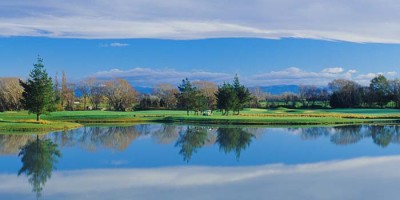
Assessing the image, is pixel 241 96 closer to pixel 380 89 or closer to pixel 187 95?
pixel 187 95

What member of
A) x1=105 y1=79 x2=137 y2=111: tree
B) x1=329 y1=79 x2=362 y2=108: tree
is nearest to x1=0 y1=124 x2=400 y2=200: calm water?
x1=105 y1=79 x2=137 y2=111: tree

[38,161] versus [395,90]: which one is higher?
[395,90]

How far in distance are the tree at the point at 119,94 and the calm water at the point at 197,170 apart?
8274 centimetres

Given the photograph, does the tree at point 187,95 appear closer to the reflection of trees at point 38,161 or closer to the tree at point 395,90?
the reflection of trees at point 38,161

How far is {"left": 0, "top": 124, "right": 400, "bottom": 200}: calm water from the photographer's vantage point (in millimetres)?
17625

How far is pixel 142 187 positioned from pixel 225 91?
2488 inches

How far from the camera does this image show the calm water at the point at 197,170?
1762 cm

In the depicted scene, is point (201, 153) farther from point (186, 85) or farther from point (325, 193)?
point (186, 85)

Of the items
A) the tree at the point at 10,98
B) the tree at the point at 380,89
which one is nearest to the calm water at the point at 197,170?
the tree at the point at 10,98

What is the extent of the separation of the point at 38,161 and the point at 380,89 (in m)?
116

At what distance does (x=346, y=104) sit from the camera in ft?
404

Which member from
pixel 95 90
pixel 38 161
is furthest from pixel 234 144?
pixel 95 90

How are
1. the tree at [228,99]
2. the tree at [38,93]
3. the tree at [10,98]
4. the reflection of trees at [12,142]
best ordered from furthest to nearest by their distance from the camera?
the tree at [10,98]
the tree at [228,99]
the tree at [38,93]
the reflection of trees at [12,142]

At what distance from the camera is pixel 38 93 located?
56562 millimetres
